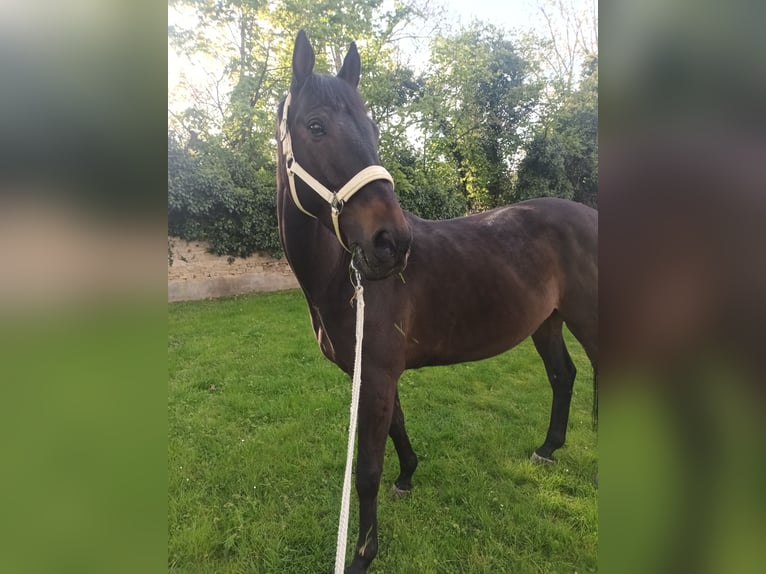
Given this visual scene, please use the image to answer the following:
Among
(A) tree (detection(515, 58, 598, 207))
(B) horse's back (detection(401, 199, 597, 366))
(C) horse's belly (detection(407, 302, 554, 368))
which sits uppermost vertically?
(A) tree (detection(515, 58, 598, 207))

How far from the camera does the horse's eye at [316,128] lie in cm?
169

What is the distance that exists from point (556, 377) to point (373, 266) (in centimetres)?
232

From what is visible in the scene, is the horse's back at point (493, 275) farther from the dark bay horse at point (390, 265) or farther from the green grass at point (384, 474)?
the green grass at point (384, 474)

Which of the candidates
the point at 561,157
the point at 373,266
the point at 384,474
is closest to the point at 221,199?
the point at 384,474

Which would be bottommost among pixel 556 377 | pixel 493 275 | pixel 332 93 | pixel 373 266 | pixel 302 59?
pixel 556 377

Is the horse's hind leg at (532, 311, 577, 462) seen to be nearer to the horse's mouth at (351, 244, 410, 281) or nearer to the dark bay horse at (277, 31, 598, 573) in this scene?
the dark bay horse at (277, 31, 598, 573)

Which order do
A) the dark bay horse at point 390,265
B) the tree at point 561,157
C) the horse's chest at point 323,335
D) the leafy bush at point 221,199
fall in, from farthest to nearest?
the tree at point 561,157
the leafy bush at point 221,199
the horse's chest at point 323,335
the dark bay horse at point 390,265

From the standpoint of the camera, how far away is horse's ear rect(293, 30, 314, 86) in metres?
1.81

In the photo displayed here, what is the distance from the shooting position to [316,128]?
5.57 ft

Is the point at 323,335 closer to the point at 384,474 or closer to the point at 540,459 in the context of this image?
the point at 384,474

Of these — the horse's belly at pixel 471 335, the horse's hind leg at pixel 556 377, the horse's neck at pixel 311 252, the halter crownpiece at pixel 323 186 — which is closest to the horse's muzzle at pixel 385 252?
the halter crownpiece at pixel 323 186

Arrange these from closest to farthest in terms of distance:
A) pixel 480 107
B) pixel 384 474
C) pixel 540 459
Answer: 1. pixel 384 474
2. pixel 540 459
3. pixel 480 107

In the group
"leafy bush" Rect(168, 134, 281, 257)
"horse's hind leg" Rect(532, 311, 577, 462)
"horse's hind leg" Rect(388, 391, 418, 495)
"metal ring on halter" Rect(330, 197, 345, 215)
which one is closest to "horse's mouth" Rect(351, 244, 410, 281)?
"metal ring on halter" Rect(330, 197, 345, 215)
